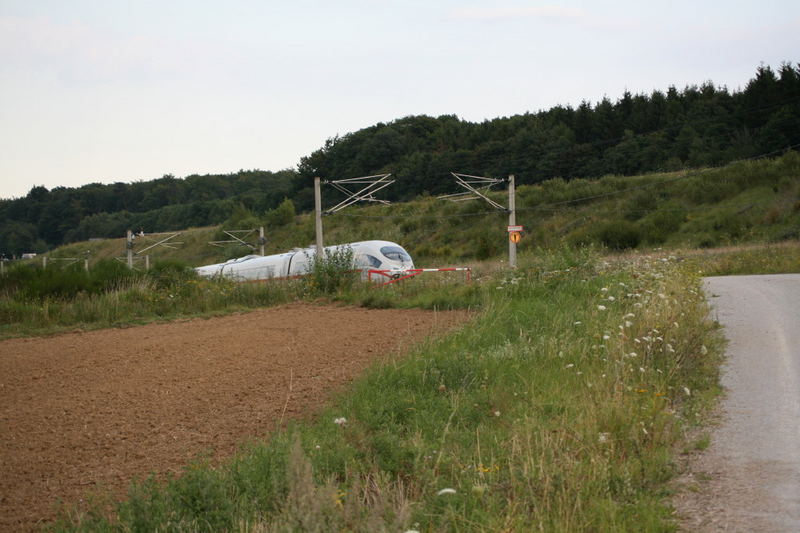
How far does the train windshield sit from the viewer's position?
33.6 metres

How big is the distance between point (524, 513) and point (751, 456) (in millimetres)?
1888

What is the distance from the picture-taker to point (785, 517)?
13.6 feet

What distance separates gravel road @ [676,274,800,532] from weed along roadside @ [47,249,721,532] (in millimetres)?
227

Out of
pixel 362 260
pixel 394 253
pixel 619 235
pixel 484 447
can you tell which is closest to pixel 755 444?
pixel 484 447

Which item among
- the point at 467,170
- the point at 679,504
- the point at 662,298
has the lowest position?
the point at 679,504

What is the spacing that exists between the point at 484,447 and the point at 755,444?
1.94m

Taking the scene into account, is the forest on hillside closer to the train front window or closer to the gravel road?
the train front window

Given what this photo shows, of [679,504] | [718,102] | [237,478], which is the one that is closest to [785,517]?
[679,504]

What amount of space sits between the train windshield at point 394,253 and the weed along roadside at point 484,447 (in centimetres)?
2398

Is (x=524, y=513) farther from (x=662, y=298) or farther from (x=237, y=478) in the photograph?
(x=662, y=298)

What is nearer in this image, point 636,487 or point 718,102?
point 636,487

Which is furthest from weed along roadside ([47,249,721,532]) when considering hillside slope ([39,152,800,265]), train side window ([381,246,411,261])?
hillside slope ([39,152,800,265])

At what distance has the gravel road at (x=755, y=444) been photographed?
426cm

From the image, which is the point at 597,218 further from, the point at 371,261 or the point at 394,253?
the point at 371,261
